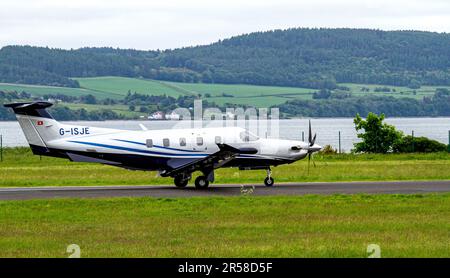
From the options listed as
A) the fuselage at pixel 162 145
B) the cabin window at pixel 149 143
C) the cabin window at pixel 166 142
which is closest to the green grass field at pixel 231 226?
the fuselage at pixel 162 145

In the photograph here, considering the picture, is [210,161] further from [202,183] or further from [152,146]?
[152,146]

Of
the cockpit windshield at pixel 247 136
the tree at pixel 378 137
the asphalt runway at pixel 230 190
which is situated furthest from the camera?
the tree at pixel 378 137

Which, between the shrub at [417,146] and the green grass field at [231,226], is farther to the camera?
the shrub at [417,146]

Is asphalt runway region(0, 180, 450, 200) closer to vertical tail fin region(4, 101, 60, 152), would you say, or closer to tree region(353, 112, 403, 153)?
vertical tail fin region(4, 101, 60, 152)

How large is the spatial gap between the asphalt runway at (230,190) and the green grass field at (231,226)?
2.98m

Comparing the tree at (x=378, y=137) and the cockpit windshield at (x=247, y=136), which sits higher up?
the cockpit windshield at (x=247, y=136)

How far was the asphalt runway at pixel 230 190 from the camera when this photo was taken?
119 feet

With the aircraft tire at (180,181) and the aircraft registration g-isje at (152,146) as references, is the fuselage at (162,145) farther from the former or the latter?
the aircraft tire at (180,181)

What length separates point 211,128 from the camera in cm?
4134

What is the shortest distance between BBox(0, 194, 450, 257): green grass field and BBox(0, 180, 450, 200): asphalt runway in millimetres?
A: 2977

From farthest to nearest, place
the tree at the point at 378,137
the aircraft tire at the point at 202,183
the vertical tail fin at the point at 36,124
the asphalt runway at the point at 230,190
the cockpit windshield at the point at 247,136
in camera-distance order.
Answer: the tree at the point at 378,137, the cockpit windshield at the point at 247,136, the vertical tail fin at the point at 36,124, the aircraft tire at the point at 202,183, the asphalt runway at the point at 230,190

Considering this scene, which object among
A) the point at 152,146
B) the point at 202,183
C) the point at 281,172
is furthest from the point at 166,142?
the point at 281,172
